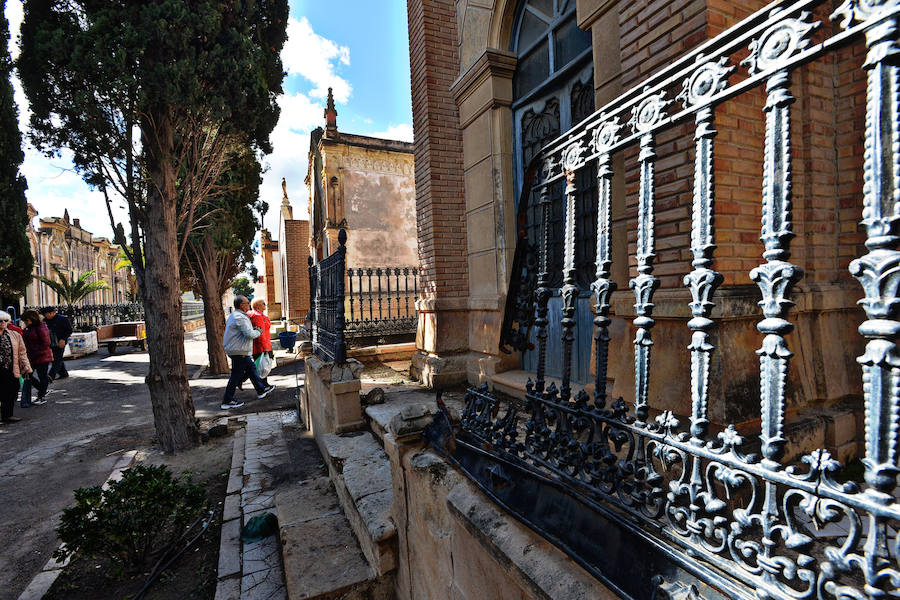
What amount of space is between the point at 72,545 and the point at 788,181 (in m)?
4.93

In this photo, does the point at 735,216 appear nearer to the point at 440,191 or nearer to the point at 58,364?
the point at 440,191

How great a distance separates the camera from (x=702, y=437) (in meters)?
1.12

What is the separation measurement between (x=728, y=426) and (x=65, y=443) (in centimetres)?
925

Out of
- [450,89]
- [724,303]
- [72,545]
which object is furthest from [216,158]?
[724,303]

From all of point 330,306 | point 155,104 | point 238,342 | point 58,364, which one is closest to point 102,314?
point 58,364

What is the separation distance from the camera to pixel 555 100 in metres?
4.48

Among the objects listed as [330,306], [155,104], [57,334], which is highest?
[155,104]

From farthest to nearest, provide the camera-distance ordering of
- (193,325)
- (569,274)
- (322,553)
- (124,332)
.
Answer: (193,325)
(124,332)
(322,553)
(569,274)

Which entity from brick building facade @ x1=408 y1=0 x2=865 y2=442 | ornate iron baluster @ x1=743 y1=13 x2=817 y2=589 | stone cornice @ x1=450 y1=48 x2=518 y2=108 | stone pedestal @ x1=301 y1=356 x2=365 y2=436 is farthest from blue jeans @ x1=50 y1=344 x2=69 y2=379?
ornate iron baluster @ x1=743 y1=13 x2=817 y2=589

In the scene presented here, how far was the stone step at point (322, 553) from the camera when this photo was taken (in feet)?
8.68

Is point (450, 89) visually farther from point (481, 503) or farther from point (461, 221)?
point (481, 503)

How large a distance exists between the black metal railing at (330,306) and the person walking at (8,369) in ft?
19.1

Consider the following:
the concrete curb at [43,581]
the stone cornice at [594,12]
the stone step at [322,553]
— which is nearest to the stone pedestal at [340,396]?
the stone step at [322,553]

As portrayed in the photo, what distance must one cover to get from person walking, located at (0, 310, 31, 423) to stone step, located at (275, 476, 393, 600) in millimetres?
7738
